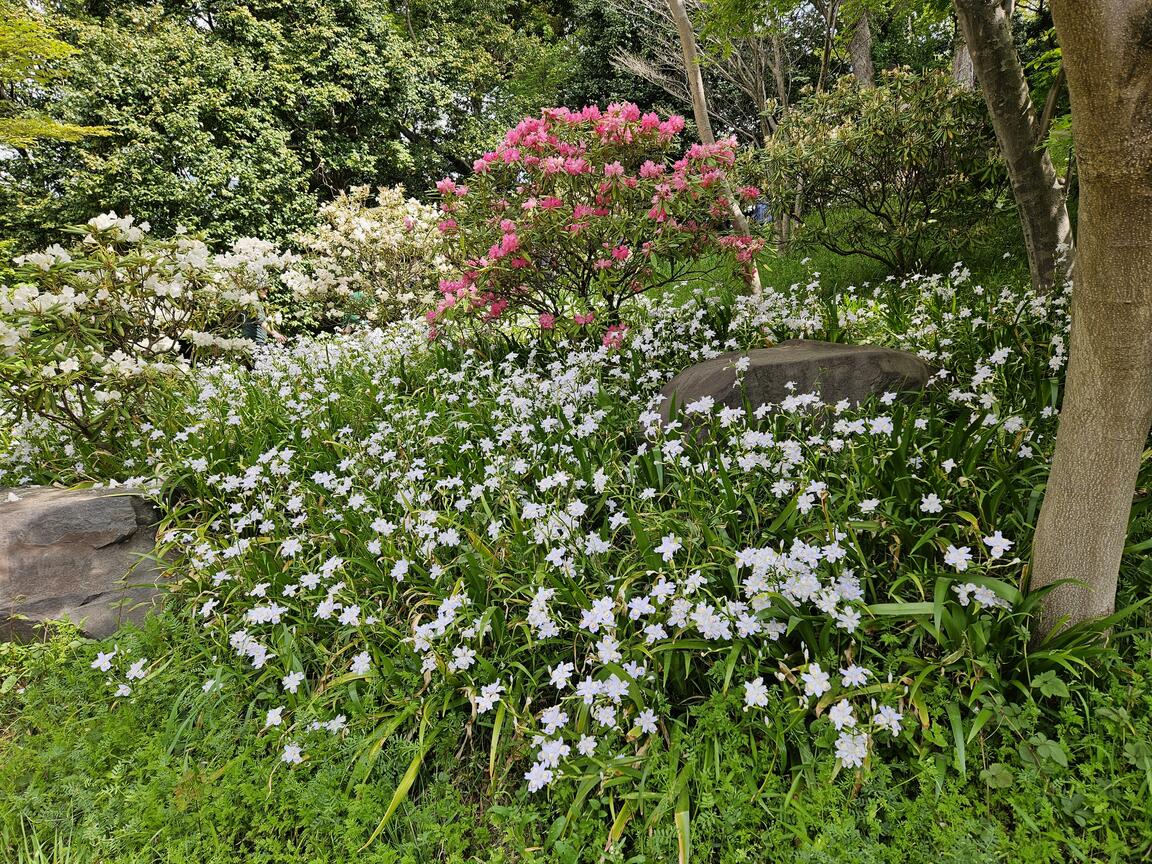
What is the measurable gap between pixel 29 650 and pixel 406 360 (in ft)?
10.6

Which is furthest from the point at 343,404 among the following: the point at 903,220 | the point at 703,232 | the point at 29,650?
the point at 903,220

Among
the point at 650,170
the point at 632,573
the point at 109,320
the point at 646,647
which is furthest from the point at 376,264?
the point at 646,647

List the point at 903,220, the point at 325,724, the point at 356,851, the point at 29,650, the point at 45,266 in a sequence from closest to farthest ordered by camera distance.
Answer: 1. the point at 356,851
2. the point at 325,724
3. the point at 29,650
4. the point at 45,266
5. the point at 903,220

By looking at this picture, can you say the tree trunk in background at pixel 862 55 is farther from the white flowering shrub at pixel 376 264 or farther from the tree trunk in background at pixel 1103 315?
the tree trunk in background at pixel 1103 315

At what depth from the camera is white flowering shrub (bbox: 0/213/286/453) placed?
398cm

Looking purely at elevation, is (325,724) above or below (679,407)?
below

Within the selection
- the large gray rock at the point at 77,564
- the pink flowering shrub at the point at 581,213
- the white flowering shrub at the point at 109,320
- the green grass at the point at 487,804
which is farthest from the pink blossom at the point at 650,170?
the large gray rock at the point at 77,564

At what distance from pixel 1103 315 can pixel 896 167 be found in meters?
4.05

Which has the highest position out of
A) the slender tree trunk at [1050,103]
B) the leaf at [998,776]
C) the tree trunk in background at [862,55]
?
the tree trunk in background at [862,55]

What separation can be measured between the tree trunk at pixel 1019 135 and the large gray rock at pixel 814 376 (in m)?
1.57

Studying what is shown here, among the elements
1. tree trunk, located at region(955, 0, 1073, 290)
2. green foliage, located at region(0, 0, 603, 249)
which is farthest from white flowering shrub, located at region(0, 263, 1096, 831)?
green foliage, located at region(0, 0, 603, 249)

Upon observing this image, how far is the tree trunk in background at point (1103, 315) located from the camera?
142cm

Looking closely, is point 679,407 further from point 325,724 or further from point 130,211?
point 130,211

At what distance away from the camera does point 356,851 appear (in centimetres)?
184
